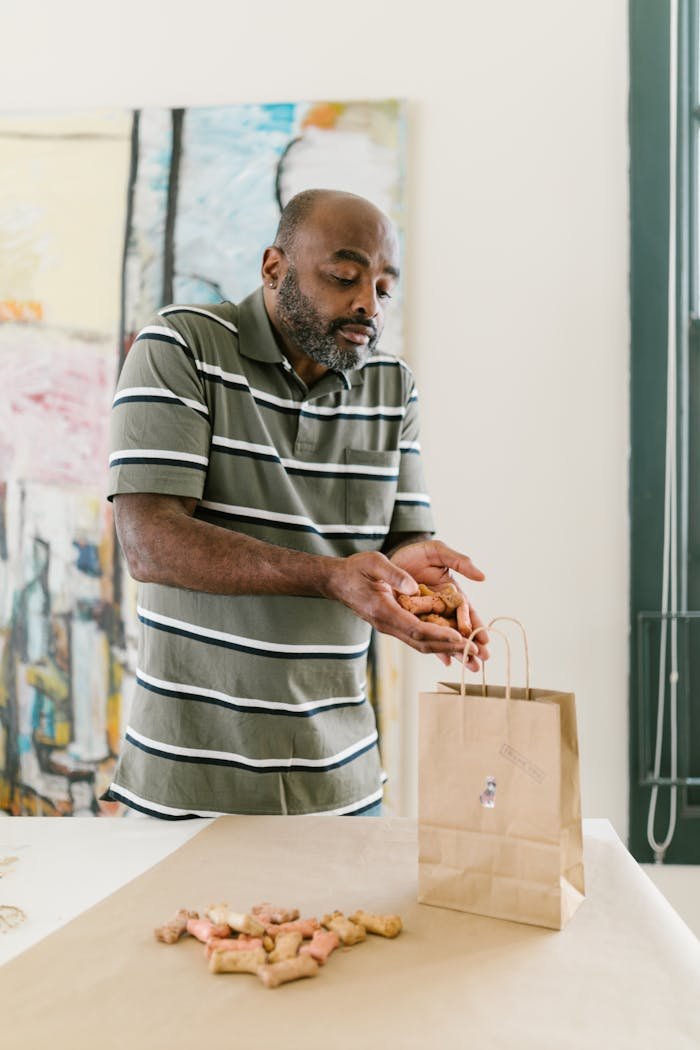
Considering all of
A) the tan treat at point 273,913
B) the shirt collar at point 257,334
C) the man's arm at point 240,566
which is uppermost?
the shirt collar at point 257,334

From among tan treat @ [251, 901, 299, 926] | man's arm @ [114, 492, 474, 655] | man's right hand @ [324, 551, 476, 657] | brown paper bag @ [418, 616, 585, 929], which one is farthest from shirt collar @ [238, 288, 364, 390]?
tan treat @ [251, 901, 299, 926]

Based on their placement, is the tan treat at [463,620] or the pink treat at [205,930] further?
the tan treat at [463,620]

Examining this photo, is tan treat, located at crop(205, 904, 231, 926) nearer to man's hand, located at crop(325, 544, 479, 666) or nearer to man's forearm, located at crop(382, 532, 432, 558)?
man's hand, located at crop(325, 544, 479, 666)

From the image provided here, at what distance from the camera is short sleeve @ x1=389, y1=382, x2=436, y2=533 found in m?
1.54

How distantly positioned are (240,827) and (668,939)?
0.51m

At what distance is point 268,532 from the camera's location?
135 cm

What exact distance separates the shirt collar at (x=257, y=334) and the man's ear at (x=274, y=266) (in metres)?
0.04

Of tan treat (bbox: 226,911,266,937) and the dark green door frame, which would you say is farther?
the dark green door frame

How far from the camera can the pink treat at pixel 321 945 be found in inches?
28.4

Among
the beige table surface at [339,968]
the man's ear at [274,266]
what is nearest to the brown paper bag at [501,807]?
the beige table surface at [339,968]

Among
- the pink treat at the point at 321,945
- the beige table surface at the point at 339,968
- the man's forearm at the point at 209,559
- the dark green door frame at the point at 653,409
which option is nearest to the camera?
the beige table surface at the point at 339,968

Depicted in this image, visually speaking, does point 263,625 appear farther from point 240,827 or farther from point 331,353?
point 331,353

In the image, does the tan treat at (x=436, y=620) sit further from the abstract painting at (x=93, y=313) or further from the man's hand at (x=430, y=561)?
A: the abstract painting at (x=93, y=313)

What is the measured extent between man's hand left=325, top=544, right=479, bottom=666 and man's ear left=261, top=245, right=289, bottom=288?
55 centimetres
